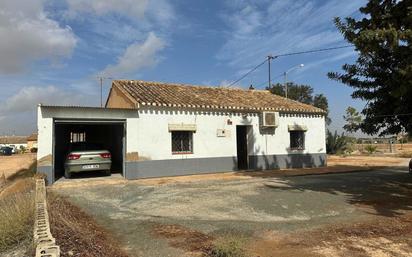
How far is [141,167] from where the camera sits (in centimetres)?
1634

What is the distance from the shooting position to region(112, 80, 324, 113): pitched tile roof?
1736 cm

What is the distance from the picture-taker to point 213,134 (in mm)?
18406

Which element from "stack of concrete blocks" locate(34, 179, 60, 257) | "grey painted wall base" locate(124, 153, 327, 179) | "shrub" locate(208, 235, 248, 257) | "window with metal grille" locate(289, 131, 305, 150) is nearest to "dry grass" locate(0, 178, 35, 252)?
"stack of concrete blocks" locate(34, 179, 60, 257)

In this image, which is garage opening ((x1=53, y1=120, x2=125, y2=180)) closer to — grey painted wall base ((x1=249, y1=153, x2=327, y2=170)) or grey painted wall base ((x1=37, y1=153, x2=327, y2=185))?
grey painted wall base ((x1=37, y1=153, x2=327, y2=185))

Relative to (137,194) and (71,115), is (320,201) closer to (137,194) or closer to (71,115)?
(137,194)

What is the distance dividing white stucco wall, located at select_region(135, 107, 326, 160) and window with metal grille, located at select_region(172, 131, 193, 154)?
223 mm

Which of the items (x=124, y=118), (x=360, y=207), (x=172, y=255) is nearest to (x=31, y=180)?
(x=124, y=118)

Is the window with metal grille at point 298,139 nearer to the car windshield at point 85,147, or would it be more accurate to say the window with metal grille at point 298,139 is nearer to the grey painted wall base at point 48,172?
the car windshield at point 85,147

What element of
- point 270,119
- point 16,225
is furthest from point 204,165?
point 16,225

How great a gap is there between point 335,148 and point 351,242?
101ft

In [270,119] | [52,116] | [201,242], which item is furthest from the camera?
[270,119]

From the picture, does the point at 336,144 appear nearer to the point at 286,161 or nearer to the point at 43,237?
the point at 286,161

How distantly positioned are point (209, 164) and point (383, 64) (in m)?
9.45

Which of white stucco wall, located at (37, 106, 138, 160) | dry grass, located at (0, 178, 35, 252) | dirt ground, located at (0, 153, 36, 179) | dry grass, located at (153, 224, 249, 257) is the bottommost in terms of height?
dry grass, located at (153, 224, 249, 257)
